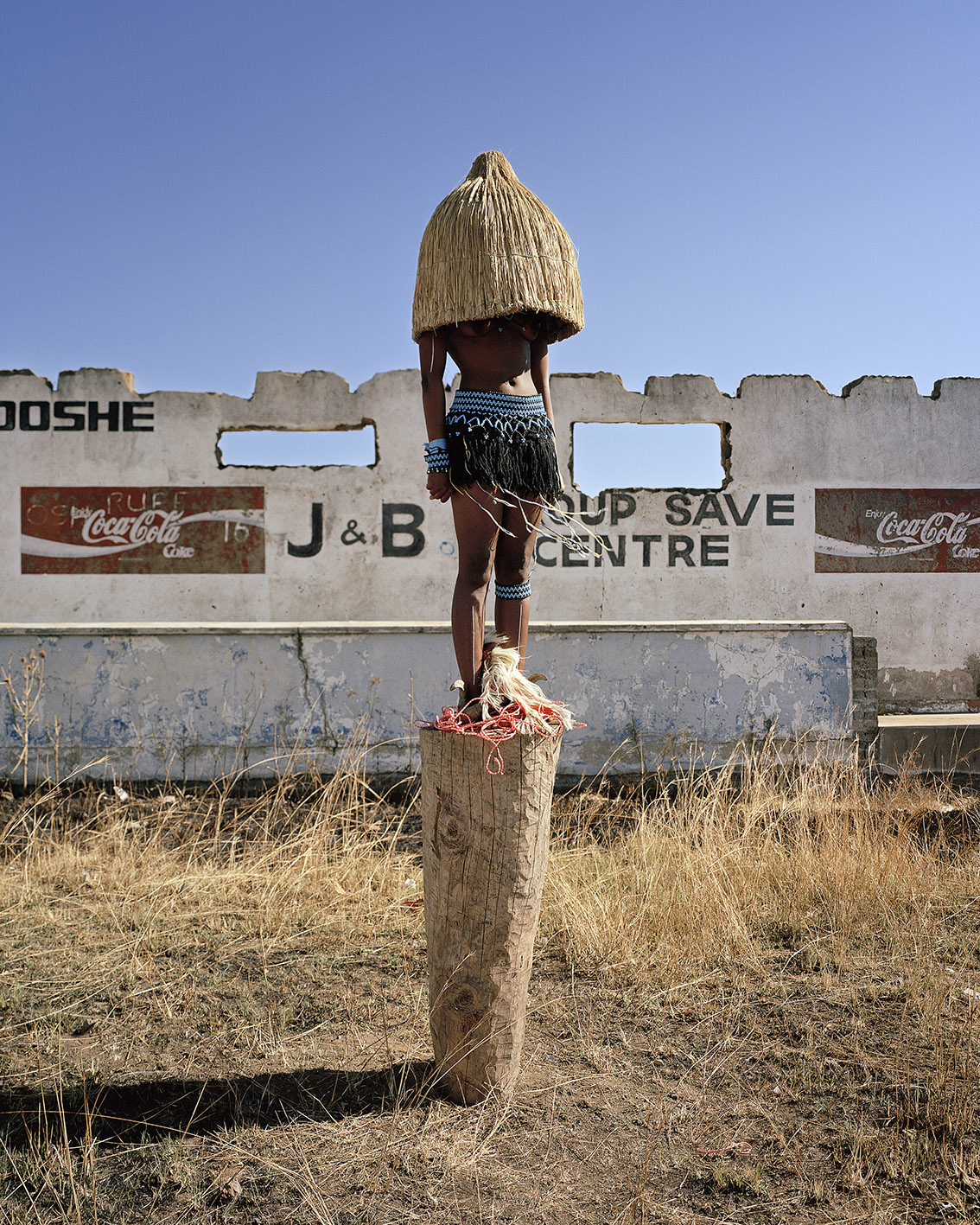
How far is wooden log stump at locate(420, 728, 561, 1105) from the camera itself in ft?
8.57

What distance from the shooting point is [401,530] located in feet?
36.1

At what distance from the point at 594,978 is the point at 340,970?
1.00 m

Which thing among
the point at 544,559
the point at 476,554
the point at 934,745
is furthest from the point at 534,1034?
the point at 544,559

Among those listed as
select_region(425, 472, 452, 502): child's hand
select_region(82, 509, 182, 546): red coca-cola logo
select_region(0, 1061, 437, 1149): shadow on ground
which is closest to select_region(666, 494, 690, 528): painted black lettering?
select_region(82, 509, 182, 546): red coca-cola logo

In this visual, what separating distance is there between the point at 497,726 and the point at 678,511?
8.95 meters

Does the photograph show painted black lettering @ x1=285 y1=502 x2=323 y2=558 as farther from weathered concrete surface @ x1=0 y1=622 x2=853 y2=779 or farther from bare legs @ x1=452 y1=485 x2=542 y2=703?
bare legs @ x1=452 y1=485 x2=542 y2=703

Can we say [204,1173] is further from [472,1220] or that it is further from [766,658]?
[766,658]

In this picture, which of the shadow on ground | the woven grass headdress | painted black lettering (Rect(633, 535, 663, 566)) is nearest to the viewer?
the shadow on ground

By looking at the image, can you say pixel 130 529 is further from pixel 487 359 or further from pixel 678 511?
pixel 487 359

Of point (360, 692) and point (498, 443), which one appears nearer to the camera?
point (498, 443)

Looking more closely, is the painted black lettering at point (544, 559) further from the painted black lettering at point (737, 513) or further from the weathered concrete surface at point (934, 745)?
the weathered concrete surface at point (934, 745)

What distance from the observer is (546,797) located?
270cm

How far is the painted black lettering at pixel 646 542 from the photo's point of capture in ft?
36.5

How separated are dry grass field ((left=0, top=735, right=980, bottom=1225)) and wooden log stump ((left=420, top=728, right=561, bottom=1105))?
17 cm
